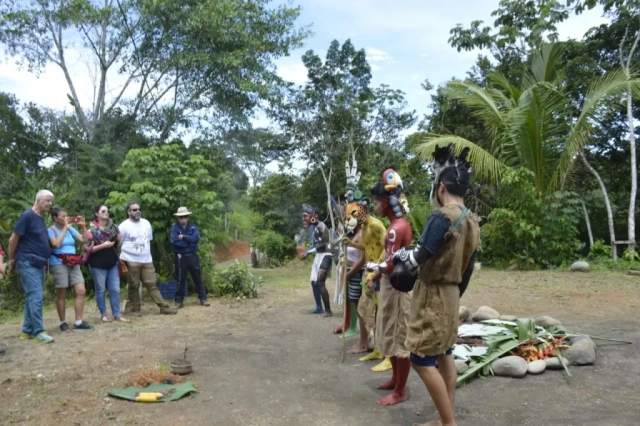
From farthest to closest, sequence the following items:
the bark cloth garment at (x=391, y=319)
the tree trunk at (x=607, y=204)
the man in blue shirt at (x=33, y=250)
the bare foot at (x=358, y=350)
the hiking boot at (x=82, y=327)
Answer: the tree trunk at (x=607, y=204)
the hiking boot at (x=82, y=327)
the man in blue shirt at (x=33, y=250)
the bare foot at (x=358, y=350)
the bark cloth garment at (x=391, y=319)

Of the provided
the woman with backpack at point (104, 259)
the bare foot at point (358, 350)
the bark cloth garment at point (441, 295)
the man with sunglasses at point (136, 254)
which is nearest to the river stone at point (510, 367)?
the bare foot at point (358, 350)

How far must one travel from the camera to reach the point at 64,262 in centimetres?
685

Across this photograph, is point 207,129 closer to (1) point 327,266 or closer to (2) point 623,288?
(1) point 327,266

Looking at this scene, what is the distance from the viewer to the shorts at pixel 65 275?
681cm

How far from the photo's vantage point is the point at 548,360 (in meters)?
4.95

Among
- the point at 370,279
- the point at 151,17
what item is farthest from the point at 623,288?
the point at 151,17

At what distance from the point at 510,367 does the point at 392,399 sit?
1.22 metres

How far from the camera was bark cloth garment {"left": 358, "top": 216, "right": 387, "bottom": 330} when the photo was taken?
5355 millimetres

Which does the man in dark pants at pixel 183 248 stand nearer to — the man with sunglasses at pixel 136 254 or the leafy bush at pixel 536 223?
the man with sunglasses at pixel 136 254

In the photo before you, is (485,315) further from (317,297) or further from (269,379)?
(269,379)

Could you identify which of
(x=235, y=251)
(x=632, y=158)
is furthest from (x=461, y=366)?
(x=235, y=251)

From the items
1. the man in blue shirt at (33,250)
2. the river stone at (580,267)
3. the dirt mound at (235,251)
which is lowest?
the dirt mound at (235,251)

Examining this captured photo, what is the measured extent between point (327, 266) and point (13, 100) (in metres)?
14.0

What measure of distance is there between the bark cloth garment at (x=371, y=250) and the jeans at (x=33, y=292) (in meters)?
3.76
